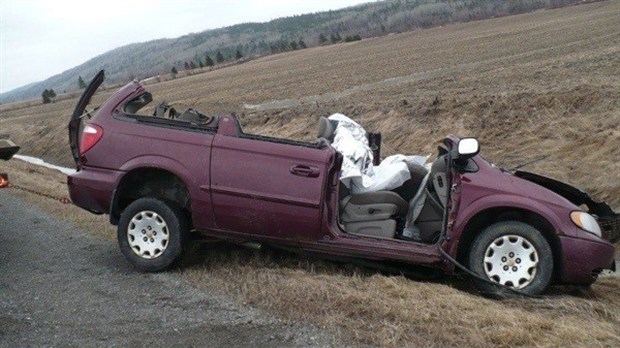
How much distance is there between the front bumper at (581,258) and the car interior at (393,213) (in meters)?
1.05

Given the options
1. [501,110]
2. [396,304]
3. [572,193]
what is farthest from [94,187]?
[501,110]

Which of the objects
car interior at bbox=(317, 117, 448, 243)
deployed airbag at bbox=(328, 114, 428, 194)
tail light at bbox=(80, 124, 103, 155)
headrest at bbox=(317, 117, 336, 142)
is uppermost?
tail light at bbox=(80, 124, 103, 155)

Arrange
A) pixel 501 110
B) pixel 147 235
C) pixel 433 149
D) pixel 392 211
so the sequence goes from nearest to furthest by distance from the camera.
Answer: pixel 392 211, pixel 147 235, pixel 433 149, pixel 501 110

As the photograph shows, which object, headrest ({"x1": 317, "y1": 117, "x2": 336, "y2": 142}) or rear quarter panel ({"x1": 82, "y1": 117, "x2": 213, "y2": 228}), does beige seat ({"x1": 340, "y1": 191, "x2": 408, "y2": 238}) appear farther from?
rear quarter panel ({"x1": 82, "y1": 117, "x2": 213, "y2": 228})

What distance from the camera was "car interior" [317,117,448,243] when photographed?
19.5 feet

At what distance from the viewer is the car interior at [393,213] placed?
595 cm

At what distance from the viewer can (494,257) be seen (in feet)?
18.5

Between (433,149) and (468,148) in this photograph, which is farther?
(433,149)

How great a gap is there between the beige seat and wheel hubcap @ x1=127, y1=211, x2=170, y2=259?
1.62m

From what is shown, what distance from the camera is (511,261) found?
5.62m

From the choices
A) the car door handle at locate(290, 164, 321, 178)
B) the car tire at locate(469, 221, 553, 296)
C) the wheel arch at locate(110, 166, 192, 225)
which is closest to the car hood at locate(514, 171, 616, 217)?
the car tire at locate(469, 221, 553, 296)

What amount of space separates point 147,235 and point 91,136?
105cm

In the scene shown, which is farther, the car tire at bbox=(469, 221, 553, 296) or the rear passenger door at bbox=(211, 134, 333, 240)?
the rear passenger door at bbox=(211, 134, 333, 240)

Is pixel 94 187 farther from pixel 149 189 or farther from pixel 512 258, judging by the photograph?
pixel 512 258
